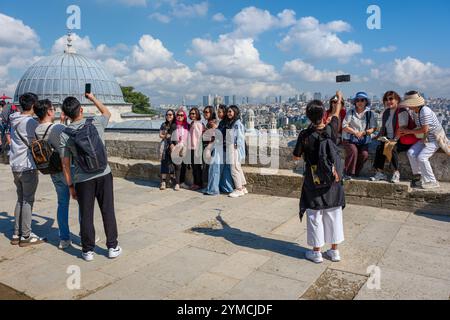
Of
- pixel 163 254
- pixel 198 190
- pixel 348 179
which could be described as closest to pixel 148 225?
pixel 163 254

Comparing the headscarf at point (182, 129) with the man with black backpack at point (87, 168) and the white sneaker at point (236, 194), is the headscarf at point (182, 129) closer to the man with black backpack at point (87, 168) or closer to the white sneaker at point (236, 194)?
Answer: the white sneaker at point (236, 194)

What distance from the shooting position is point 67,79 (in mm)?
32938

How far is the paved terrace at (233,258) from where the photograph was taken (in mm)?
3299

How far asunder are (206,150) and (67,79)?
2994 cm

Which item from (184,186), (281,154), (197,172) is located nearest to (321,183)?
(281,154)

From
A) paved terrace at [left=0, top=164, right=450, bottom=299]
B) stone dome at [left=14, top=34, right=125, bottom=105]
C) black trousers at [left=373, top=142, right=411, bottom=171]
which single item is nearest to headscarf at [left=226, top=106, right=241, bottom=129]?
paved terrace at [left=0, top=164, right=450, bottom=299]

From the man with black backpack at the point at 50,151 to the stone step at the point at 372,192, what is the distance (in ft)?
11.7

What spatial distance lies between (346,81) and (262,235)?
2.38m

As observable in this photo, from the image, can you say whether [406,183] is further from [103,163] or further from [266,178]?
[103,163]

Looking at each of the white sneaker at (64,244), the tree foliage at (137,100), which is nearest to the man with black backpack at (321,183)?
the white sneaker at (64,244)

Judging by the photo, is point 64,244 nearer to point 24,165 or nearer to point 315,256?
point 24,165

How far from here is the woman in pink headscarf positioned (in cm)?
736
